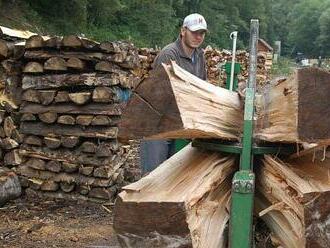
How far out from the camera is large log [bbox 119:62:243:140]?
7.62 feet

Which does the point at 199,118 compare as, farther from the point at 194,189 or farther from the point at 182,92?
the point at 194,189

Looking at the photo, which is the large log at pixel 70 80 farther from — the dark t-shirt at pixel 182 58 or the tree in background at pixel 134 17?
the tree in background at pixel 134 17

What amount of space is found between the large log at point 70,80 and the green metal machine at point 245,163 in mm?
4074

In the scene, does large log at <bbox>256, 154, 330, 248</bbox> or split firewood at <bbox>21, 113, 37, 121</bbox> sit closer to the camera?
large log at <bbox>256, 154, 330, 248</bbox>

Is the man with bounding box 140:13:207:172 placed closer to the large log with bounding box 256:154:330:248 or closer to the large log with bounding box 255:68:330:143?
the large log with bounding box 256:154:330:248

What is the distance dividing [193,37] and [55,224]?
2580 millimetres

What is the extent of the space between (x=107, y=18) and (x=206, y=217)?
29.9m

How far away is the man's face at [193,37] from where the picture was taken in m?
4.62

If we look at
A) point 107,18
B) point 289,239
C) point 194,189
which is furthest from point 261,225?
point 107,18

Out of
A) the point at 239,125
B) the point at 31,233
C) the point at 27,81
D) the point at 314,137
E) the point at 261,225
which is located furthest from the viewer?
the point at 27,81

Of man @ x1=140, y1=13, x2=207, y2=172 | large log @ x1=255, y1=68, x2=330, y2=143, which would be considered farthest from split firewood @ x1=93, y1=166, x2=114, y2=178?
large log @ x1=255, y1=68, x2=330, y2=143

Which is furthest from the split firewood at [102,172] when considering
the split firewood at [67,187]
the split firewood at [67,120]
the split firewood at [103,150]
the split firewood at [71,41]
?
the split firewood at [71,41]

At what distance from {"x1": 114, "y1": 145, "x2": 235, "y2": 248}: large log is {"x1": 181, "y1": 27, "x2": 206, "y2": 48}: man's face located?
2112mm

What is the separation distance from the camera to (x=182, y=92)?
7.96 ft
